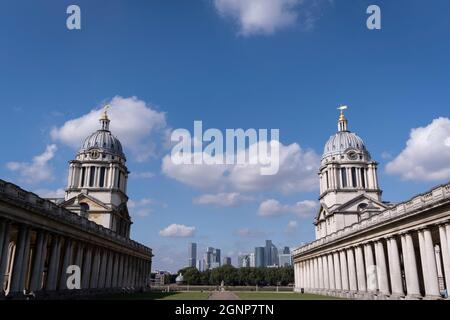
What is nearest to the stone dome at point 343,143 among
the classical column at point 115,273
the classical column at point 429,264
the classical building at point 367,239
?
the classical building at point 367,239

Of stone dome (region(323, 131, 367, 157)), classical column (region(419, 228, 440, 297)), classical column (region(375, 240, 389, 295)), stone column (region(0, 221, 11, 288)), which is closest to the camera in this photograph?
stone column (region(0, 221, 11, 288))

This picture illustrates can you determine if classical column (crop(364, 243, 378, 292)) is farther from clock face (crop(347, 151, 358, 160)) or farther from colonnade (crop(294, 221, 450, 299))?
clock face (crop(347, 151, 358, 160))

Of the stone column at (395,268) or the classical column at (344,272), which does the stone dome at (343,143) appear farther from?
the stone column at (395,268)

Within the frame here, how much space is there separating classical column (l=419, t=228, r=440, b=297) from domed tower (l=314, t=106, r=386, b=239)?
50782 mm

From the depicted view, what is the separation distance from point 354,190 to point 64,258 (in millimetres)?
69015

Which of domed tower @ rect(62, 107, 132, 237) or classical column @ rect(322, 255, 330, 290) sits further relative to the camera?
domed tower @ rect(62, 107, 132, 237)

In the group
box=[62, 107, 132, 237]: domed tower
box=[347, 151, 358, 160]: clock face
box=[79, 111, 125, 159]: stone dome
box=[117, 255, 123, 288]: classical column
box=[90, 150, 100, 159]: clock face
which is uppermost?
box=[79, 111, 125, 159]: stone dome

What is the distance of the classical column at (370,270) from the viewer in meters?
56.1

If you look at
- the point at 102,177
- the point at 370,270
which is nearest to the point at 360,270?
the point at 370,270

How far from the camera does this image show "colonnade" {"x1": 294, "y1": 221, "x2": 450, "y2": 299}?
134 ft

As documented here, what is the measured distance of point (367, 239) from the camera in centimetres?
5728

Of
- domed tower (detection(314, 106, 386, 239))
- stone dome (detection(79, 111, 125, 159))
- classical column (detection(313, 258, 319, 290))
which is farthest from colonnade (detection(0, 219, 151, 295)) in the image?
domed tower (detection(314, 106, 386, 239))
